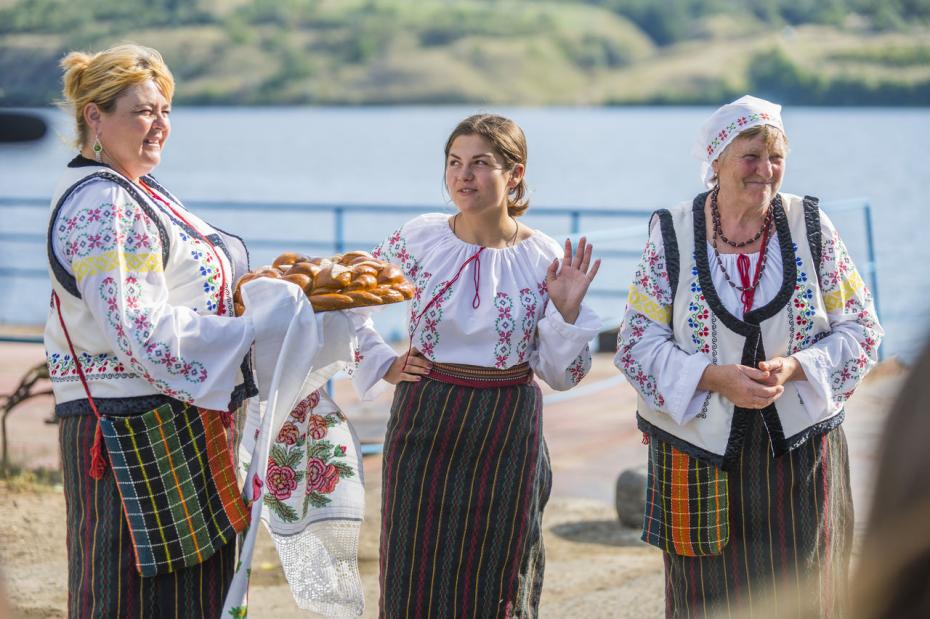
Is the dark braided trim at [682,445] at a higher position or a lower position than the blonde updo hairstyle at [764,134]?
lower

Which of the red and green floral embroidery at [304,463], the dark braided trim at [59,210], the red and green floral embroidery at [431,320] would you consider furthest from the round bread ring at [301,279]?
the red and green floral embroidery at [431,320]

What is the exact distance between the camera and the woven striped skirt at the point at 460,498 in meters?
3.20

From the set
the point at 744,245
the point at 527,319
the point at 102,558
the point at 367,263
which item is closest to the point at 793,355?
the point at 744,245

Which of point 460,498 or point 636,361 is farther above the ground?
point 636,361

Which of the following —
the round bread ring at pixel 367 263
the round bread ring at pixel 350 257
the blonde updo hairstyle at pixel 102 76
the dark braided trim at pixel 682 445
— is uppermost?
the blonde updo hairstyle at pixel 102 76

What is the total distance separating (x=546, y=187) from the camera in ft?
117

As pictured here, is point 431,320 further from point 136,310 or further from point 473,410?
point 136,310

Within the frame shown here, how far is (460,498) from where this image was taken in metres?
3.20

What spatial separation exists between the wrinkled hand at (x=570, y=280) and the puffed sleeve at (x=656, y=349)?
0.12 m

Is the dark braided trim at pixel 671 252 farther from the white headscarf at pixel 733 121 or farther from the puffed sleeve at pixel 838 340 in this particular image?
the puffed sleeve at pixel 838 340

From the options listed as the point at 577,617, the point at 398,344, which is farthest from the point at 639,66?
the point at 577,617

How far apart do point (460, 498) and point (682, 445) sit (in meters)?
0.58

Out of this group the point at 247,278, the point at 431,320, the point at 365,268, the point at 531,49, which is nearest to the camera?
the point at 247,278

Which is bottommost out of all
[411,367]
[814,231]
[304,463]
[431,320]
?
[304,463]
